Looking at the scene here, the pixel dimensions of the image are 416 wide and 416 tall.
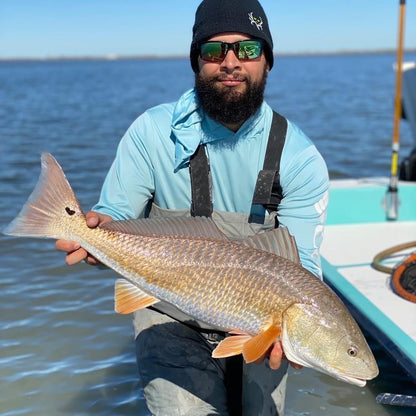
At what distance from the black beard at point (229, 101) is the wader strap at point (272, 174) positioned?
177 millimetres

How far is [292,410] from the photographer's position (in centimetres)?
Answer: 467

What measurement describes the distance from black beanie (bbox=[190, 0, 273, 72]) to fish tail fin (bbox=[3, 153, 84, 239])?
1.19 metres

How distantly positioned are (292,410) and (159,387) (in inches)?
58.3

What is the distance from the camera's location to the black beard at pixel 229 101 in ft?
12.3

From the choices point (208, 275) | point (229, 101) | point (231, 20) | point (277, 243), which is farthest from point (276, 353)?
point (231, 20)

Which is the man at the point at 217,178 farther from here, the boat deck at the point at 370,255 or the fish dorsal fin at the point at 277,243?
the boat deck at the point at 370,255

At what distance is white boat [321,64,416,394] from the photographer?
176 inches

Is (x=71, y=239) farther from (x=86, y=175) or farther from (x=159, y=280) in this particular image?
(x=86, y=175)

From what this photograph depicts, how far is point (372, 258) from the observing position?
615 cm

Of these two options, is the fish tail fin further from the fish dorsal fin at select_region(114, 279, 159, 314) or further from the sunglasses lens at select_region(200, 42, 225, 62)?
the sunglasses lens at select_region(200, 42, 225, 62)

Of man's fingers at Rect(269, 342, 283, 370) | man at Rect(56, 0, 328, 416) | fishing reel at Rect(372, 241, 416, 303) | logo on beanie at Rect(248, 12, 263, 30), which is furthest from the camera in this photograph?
fishing reel at Rect(372, 241, 416, 303)

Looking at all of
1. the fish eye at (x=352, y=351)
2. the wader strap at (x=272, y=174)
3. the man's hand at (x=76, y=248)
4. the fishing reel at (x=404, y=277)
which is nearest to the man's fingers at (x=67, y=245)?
the man's hand at (x=76, y=248)

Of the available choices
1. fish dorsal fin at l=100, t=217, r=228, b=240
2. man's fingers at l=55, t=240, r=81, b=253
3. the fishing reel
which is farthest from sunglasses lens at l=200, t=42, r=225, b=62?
the fishing reel

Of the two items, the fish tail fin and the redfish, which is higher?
the fish tail fin
